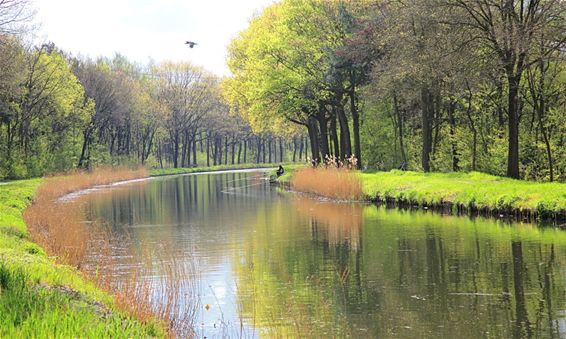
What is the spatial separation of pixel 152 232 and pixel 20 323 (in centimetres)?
1707

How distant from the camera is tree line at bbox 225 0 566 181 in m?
28.7

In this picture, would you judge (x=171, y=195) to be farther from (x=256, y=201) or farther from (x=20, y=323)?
(x=20, y=323)

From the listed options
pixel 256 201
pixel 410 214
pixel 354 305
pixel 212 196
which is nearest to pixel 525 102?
pixel 410 214

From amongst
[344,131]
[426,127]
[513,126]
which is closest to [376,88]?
[426,127]

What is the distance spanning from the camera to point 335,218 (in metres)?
27.4

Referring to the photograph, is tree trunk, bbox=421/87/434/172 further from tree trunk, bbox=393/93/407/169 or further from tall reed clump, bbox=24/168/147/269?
tall reed clump, bbox=24/168/147/269

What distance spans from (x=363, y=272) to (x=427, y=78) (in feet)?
63.4

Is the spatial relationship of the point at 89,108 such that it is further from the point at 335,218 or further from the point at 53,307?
the point at 53,307

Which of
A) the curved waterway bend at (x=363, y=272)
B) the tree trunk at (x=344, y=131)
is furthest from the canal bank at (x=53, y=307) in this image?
the tree trunk at (x=344, y=131)

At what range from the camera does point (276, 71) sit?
4781 cm

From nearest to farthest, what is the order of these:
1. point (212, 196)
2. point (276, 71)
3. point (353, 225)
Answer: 1. point (353, 225)
2. point (212, 196)
3. point (276, 71)

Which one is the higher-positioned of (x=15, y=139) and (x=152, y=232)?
(x=15, y=139)

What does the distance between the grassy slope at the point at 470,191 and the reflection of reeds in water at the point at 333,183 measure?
64 cm

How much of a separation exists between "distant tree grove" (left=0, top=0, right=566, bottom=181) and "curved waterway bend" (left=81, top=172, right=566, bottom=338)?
26.2 feet
